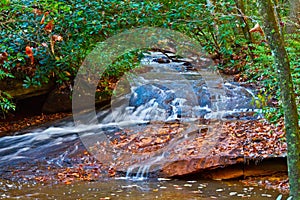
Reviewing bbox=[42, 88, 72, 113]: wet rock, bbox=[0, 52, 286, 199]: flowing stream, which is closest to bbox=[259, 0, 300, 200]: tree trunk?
bbox=[0, 52, 286, 199]: flowing stream

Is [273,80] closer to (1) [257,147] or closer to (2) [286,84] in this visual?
(1) [257,147]

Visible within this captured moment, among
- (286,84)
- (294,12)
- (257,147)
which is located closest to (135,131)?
(257,147)

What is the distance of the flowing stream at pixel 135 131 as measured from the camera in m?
5.11

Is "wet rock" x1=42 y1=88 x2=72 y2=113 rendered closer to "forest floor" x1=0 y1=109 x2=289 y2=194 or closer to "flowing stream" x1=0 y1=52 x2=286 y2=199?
"flowing stream" x1=0 y1=52 x2=286 y2=199

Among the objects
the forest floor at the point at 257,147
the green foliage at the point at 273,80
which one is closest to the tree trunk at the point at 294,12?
the green foliage at the point at 273,80

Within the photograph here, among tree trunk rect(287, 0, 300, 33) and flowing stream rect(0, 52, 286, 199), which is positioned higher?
tree trunk rect(287, 0, 300, 33)

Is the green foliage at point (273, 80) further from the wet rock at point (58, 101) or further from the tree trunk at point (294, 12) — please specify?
the wet rock at point (58, 101)

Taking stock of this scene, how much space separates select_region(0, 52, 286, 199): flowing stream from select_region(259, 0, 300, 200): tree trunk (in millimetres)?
1780

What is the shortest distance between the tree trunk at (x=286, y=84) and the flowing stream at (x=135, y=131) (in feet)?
5.84

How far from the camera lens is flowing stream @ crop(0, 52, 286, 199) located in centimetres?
511

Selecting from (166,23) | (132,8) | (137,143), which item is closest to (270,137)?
(137,143)

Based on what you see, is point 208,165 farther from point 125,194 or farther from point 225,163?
point 125,194

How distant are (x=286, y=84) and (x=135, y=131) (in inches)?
202

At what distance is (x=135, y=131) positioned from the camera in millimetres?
7875
